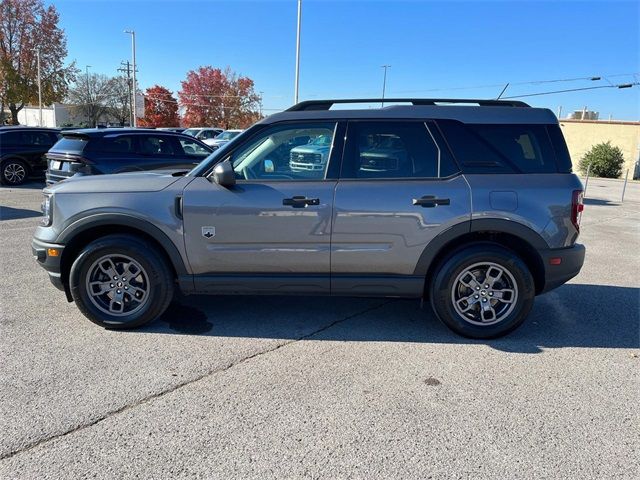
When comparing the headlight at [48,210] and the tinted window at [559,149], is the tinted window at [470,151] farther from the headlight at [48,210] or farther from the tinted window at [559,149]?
the headlight at [48,210]

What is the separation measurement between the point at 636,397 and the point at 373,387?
69.4 inches

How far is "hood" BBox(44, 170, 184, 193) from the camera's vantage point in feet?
13.4

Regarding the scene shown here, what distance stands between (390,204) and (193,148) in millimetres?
8429

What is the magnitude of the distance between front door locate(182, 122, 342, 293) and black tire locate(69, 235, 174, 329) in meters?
0.30

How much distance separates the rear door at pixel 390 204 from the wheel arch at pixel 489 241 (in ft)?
0.20

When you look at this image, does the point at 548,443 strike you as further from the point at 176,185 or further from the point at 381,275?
the point at 176,185

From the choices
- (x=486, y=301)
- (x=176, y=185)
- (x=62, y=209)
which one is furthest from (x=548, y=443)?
(x=62, y=209)

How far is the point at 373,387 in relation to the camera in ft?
10.8

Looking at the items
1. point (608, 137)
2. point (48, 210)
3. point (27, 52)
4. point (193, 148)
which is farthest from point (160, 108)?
point (48, 210)

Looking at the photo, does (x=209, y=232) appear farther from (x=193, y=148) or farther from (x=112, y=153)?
(x=193, y=148)

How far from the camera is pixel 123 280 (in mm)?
4176

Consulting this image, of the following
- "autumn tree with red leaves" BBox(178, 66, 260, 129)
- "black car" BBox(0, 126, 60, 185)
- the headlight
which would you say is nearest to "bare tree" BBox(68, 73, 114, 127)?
"autumn tree with red leaves" BBox(178, 66, 260, 129)

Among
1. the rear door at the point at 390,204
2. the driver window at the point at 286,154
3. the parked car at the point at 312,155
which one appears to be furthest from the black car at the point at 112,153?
the rear door at the point at 390,204

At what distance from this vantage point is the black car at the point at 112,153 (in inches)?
377
